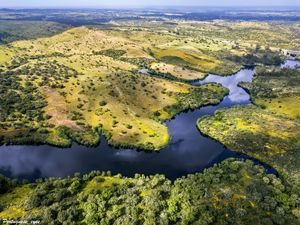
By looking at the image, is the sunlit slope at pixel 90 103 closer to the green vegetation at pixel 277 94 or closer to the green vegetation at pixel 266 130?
the green vegetation at pixel 266 130

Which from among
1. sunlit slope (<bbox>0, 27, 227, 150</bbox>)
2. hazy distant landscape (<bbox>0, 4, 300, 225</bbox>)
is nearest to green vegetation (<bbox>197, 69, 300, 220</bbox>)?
hazy distant landscape (<bbox>0, 4, 300, 225</bbox>)

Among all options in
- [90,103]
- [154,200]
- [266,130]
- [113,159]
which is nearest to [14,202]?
[113,159]

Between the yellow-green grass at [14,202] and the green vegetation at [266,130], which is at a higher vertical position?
the yellow-green grass at [14,202]

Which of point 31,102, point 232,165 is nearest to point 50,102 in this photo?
point 31,102

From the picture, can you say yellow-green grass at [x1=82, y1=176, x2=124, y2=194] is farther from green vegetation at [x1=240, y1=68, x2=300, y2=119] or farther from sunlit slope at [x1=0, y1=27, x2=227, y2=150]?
green vegetation at [x1=240, y1=68, x2=300, y2=119]

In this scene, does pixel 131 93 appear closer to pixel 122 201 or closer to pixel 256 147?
pixel 256 147

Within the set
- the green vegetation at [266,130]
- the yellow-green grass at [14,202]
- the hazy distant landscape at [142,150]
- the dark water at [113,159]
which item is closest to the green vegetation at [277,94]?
the green vegetation at [266,130]

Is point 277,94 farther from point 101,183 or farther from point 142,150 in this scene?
point 101,183
